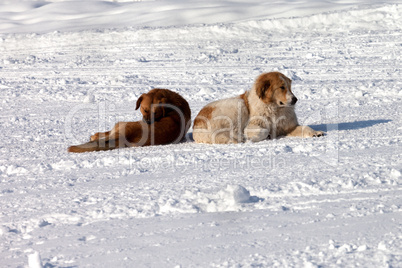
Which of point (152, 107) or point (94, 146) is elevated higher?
point (152, 107)

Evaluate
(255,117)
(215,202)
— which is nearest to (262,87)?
(255,117)

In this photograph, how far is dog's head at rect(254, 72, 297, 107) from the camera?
24.1 ft

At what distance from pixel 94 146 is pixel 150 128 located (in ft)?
2.40

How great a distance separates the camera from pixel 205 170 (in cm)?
602

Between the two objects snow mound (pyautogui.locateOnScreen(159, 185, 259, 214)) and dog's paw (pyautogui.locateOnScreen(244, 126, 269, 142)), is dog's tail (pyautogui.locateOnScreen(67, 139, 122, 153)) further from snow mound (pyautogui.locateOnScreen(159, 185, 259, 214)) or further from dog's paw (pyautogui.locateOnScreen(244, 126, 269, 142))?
snow mound (pyautogui.locateOnScreen(159, 185, 259, 214))

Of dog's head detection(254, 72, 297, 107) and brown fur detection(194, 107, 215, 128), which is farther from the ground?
dog's head detection(254, 72, 297, 107)

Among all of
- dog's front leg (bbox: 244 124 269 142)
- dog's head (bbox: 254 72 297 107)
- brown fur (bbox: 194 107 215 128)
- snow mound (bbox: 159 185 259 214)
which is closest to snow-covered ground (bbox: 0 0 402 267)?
snow mound (bbox: 159 185 259 214)

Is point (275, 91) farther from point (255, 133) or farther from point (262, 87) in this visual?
point (255, 133)

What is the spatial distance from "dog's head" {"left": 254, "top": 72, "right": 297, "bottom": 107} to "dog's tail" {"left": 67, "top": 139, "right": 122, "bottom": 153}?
1.89 meters

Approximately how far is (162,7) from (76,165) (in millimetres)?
18286

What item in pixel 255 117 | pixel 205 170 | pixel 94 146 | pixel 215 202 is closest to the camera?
pixel 215 202

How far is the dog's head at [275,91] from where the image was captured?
7.35 m

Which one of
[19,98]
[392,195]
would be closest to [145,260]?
[392,195]

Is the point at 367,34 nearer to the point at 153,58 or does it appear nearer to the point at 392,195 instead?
the point at 153,58
